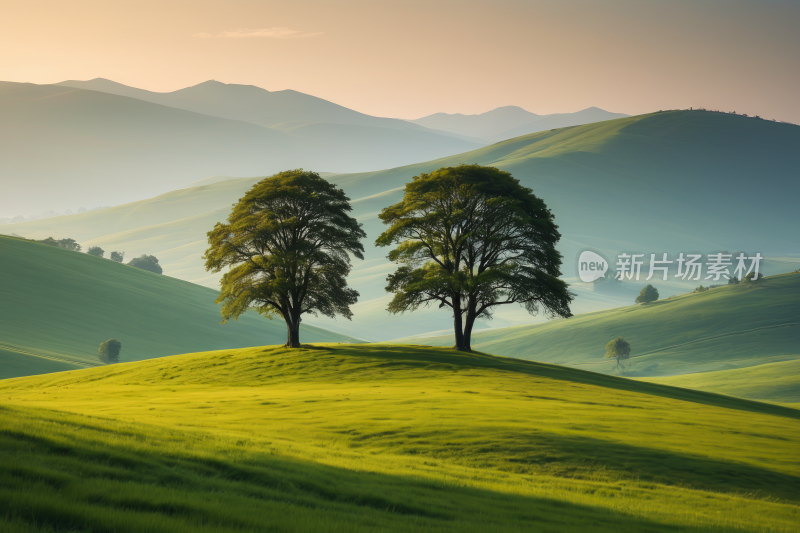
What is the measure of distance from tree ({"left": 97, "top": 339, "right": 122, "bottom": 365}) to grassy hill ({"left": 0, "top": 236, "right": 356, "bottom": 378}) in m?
1.77

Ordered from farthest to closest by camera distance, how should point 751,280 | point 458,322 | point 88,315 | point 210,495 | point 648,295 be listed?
point 648,295 → point 751,280 → point 88,315 → point 458,322 → point 210,495

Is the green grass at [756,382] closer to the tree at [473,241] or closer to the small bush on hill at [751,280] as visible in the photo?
the small bush on hill at [751,280]

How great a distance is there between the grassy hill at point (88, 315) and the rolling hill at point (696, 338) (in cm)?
7069

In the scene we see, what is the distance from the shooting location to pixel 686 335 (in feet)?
488

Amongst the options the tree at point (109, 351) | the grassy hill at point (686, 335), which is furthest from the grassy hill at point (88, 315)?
the grassy hill at point (686, 335)

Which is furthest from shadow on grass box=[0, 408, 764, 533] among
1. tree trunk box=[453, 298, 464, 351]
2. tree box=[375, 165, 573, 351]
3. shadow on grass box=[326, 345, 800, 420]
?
tree trunk box=[453, 298, 464, 351]

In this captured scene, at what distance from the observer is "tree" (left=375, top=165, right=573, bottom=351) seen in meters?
53.9

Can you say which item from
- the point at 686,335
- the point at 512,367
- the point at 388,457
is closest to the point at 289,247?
the point at 512,367

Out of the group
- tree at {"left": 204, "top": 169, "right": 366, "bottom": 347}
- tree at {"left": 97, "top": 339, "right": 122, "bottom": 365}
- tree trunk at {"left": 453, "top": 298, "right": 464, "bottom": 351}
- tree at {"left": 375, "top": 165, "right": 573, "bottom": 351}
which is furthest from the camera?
tree at {"left": 97, "top": 339, "right": 122, "bottom": 365}

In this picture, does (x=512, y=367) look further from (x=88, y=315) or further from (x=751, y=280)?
(x=751, y=280)

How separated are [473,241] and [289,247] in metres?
17.7

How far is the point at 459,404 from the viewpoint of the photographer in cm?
3089

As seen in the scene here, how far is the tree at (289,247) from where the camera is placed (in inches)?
2093

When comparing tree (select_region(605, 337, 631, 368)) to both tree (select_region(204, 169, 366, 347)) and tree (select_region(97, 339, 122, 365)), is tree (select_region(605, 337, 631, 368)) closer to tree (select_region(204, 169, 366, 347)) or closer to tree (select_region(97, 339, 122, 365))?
tree (select_region(204, 169, 366, 347))
